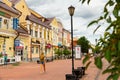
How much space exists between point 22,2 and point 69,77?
38239mm

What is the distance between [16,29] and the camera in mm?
45219

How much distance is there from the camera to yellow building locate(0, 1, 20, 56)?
133 feet

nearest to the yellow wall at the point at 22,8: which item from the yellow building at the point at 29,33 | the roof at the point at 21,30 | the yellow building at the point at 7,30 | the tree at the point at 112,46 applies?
the yellow building at the point at 29,33

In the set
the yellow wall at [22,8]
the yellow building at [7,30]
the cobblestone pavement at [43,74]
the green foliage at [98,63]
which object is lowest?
the cobblestone pavement at [43,74]

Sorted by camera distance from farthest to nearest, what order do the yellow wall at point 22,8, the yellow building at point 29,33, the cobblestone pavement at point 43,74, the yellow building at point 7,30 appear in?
the yellow wall at point 22,8 → the yellow building at point 29,33 → the yellow building at point 7,30 → the cobblestone pavement at point 43,74

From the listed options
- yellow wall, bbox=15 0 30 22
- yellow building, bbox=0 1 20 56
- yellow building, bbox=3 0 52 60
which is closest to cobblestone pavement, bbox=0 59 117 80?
yellow building, bbox=0 1 20 56

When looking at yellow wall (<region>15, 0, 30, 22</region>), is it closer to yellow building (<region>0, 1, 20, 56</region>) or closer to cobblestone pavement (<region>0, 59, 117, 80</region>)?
yellow building (<region>0, 1, 20, 56</region>)

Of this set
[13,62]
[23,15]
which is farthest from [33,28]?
[13,62]

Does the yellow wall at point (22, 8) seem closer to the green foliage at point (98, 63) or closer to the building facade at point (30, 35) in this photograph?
the building facade at point (30, 35)

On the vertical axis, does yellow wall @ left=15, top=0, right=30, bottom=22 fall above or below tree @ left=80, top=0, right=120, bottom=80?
above

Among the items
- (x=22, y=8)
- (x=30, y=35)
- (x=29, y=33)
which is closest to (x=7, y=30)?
(x=29, y=33)

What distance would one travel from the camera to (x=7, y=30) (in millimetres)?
42062

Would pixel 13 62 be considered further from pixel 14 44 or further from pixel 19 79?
pixel 19 79

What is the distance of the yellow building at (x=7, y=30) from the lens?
40388 millimetres
